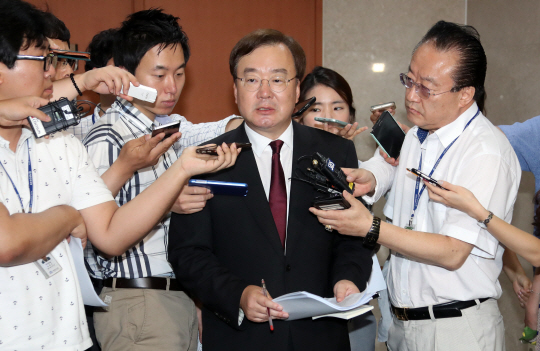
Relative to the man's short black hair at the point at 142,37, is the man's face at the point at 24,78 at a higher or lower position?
lower

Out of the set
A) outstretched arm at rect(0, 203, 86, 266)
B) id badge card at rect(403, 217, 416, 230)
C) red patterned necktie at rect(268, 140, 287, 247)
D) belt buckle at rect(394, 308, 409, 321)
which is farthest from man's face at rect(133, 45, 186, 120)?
belt buckle at rect(394, 308, 409, 321)

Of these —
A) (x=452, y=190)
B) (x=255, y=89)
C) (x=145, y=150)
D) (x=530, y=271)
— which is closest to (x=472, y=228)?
(x=452, y=190)

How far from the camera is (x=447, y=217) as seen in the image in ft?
5.82

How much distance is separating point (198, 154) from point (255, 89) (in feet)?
1.54

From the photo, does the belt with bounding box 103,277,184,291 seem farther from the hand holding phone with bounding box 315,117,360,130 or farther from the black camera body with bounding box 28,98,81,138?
the hand holding phone with bounding box 315,117,360,130

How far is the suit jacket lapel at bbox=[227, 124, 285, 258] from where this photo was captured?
1772mm

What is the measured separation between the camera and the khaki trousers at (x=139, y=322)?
6.23ft

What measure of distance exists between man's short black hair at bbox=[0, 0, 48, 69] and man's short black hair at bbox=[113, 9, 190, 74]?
0.70 m

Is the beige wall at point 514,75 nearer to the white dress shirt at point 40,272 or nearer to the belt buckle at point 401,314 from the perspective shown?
the belt buckle at point 401,314

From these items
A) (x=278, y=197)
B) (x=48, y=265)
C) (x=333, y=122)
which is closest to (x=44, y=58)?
(x=48, y=265)

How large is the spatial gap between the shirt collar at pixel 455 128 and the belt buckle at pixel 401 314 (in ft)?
2.23

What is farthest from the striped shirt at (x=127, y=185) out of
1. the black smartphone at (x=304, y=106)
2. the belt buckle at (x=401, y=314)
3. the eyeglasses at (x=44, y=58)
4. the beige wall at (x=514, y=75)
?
the beige wall at (x=514, y=75)

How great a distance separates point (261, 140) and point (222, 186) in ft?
1.10

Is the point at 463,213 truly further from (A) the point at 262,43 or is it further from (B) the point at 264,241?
(A) the point at 262,43
